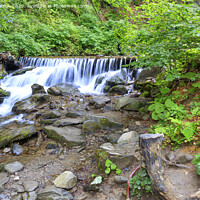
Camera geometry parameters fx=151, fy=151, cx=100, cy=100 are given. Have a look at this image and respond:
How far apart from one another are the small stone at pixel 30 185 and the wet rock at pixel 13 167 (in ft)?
1.54

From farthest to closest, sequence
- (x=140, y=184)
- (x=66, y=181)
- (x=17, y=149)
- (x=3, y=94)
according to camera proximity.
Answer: (x=3, y=94)
(x=17, y=149)
(x=66, y=181)
(x=140, y=184)

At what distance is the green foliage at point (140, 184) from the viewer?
204 centimetres

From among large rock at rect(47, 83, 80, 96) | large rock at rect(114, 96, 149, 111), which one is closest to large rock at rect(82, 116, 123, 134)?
large rock at rect(114, 96, 149, 111)

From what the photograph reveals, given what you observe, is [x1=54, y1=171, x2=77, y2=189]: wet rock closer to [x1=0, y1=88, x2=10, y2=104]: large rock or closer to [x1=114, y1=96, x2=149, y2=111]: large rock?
[x1=114, y1=96, x2=149, y2=111]: large rock

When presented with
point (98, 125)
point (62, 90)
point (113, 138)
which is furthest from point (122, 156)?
point (62, 90)

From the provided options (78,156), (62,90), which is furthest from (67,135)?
(62,90)

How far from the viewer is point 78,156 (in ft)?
11.3

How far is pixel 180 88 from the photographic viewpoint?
13.1 ft

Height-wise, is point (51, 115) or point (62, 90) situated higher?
point (62, 90)

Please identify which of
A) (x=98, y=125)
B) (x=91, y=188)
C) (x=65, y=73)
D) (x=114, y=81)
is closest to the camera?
(x=91, y=188)

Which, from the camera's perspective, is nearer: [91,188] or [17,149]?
[91,188]

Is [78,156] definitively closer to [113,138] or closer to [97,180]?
[113,138]

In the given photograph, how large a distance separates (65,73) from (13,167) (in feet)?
26.1

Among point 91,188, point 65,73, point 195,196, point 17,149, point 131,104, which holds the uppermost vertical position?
point 65,73
